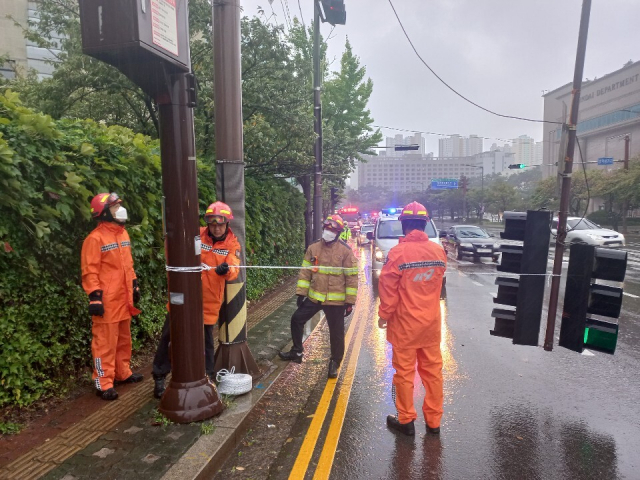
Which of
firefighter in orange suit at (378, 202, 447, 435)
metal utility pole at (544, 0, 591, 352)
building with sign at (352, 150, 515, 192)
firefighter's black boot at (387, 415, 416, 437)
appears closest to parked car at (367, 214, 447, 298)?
metal utility pole at (544, 0, 591, 352)

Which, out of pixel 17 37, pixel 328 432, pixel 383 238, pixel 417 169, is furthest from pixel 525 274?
pixel 417 169

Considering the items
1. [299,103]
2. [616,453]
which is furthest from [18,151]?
[299,103]

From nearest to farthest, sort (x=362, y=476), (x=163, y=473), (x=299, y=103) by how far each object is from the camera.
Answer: (x=163, y=473)
(x=362, y=476)
(x=299, y=103)

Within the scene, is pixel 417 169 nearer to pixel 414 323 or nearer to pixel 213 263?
pixel 213 263

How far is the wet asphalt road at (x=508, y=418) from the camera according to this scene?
11.3 feet

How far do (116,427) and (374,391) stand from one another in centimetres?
259

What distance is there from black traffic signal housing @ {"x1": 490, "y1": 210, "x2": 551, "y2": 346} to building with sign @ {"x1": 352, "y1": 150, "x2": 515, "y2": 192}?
94.9m

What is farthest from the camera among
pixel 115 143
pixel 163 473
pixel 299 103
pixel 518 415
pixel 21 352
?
pixel 299 103

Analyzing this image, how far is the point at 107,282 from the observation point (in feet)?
13.6

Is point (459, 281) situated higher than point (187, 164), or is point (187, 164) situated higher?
point (187, 164)

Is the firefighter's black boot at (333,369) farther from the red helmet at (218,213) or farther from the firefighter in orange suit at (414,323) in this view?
the red helmet at (218,213)

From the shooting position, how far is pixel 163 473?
10.2 ft

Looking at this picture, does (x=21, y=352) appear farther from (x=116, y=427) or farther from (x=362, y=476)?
(x=362, y=476)

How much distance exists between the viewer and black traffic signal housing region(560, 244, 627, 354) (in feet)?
14.1
